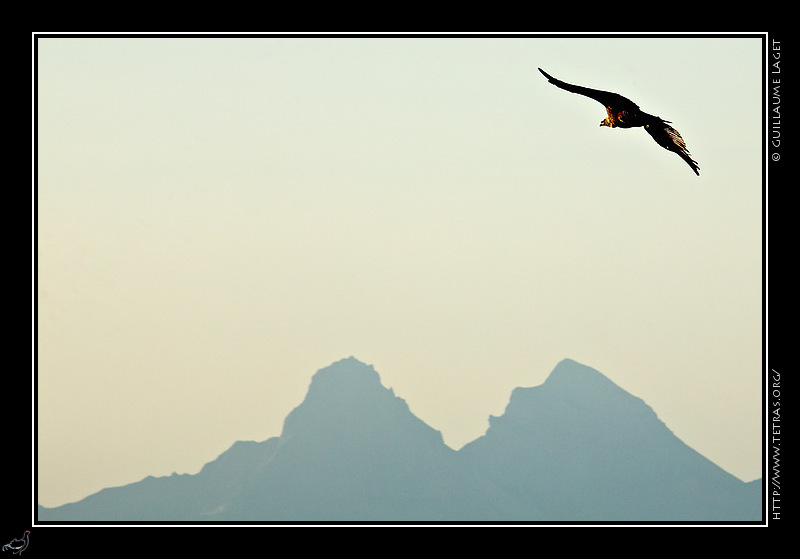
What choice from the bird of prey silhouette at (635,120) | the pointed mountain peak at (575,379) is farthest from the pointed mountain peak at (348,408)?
the bird of prey silhouette at (635,120)

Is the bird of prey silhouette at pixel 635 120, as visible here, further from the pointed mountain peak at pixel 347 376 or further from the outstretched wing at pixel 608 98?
the pointed mountain peak at pixel 347 376

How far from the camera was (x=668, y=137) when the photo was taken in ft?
29.6

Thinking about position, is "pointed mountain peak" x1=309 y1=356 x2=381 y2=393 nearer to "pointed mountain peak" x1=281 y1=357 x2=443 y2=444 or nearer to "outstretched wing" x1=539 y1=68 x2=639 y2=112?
"pointed mountain peak" x1=281 y1=357 x2=443 y2=444

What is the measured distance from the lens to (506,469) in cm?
1121

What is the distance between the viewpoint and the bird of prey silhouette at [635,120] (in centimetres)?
877

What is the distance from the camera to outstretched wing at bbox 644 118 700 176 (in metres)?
8.95

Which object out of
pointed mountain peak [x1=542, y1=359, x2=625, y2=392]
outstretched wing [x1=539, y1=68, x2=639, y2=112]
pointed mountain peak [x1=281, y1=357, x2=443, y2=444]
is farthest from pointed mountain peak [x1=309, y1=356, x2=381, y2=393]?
outstretched wing [x1=539, y1=68, x2=639, y2=112]

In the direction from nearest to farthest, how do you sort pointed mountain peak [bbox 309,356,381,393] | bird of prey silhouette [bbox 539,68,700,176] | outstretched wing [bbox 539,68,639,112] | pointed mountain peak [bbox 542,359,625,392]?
outstretched wing [bbox 539,68,639,112] < bird of prey silhouette [bbox 539,68,700,176] < pointed mountain peak [bbox 309,356,381,393] < pointed mountain peak [bbox 542,359,625,392]

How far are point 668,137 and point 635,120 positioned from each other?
37 centimetres

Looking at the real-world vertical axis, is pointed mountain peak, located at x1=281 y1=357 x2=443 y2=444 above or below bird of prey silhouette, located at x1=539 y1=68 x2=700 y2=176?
below
